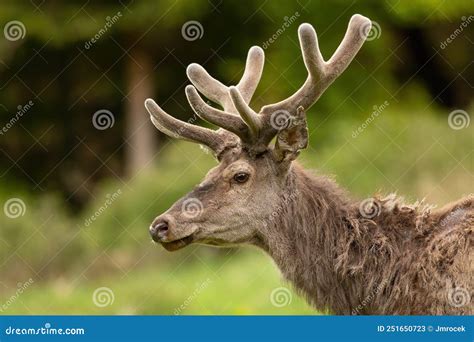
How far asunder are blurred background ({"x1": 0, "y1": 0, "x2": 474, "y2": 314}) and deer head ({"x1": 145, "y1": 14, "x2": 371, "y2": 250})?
4.24 m

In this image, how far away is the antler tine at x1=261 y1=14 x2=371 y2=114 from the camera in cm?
852

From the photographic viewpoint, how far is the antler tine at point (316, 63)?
28.0 ft

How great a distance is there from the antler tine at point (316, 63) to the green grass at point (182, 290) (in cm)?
408

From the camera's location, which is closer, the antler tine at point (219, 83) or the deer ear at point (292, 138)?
the deer ear at point (292, 138)

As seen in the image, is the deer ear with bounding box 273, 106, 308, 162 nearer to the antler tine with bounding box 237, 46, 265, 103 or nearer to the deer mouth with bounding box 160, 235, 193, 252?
the deer mouth with bounding box 160, 235, 193, 252

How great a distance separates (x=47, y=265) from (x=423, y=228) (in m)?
8.97

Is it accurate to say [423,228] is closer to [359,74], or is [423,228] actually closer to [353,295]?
[353,295]

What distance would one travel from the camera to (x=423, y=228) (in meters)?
8.20

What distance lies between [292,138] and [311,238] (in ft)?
2.39

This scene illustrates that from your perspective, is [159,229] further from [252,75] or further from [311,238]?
[252,75]

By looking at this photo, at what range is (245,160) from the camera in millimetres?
8523

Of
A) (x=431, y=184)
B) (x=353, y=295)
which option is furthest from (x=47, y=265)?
(x=353, y=295)

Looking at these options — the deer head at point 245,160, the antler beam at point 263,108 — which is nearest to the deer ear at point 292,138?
the deer head at point 245,160

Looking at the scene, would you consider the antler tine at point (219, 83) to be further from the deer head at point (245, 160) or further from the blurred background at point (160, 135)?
the blurred background at point (160, 135)
